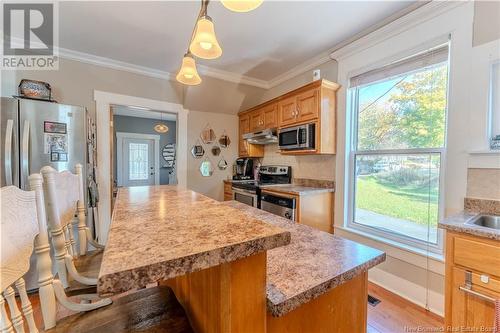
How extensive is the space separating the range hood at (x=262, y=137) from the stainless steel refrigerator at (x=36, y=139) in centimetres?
219

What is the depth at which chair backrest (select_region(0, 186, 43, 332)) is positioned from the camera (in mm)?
540

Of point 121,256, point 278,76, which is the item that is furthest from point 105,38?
point 121,256

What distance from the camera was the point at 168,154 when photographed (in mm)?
6883

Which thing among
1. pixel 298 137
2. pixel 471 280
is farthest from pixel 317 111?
pixel 471 280

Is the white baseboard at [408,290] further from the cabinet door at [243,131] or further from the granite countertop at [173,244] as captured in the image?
the cabinet door at [243,131]

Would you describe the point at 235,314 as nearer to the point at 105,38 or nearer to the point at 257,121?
the point at 105,38

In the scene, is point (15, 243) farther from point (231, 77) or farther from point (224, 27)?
point (231, 77)

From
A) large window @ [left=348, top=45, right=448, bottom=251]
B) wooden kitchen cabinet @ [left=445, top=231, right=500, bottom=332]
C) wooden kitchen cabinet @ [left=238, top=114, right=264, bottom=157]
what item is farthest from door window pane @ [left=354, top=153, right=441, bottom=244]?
wooden kitchen cabinet @ [left=238, top=114, right=264, bottom=157]

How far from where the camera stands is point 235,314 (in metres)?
0.51

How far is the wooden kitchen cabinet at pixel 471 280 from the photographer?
1.14m

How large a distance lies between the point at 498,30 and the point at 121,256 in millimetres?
2495

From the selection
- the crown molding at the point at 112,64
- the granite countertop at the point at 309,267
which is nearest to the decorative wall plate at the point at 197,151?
the crown molding at the point at 112,64

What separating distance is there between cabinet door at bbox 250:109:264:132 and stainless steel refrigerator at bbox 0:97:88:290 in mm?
2262

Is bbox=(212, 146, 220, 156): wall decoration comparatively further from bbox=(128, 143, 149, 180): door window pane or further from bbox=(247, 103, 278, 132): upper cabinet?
bbox=(128, 143, 149, 180): door window pane
